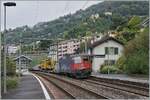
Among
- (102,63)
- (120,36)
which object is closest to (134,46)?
(102,63)

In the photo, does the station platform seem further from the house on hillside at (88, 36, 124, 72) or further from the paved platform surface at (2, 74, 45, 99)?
the house on hillside at (88, 36, 124, 72)

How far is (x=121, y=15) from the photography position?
384 feet

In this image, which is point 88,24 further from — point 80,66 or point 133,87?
point 133,87

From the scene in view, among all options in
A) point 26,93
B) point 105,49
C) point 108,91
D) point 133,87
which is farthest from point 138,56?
point 26,93

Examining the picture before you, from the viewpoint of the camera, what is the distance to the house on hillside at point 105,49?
268 feet

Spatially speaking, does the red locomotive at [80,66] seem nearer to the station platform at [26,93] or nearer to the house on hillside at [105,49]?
the station platform at [26,93]

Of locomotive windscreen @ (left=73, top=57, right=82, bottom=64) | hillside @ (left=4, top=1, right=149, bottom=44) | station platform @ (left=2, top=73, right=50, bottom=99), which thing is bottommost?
station platform @ (left=2, top=73, right=50, bottom=99)

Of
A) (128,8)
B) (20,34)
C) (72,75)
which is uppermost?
(128,8)

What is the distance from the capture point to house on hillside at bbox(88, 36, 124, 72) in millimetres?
→ 81688

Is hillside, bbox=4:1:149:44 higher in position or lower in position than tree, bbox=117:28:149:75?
higher

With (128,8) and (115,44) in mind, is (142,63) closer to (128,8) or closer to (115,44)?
(115,44)

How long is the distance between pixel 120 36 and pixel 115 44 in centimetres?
914

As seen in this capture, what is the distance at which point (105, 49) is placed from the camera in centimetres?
8444

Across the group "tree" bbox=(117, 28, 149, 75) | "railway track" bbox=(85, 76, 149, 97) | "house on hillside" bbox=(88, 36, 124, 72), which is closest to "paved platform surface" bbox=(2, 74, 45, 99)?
"railway track" bbox=(85, 76, 149, 97)
